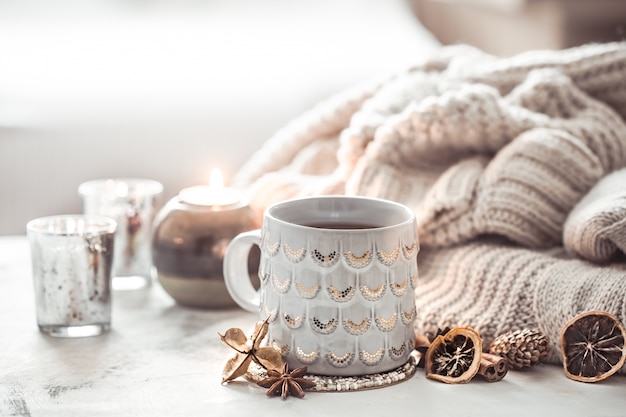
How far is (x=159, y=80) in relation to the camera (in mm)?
1236

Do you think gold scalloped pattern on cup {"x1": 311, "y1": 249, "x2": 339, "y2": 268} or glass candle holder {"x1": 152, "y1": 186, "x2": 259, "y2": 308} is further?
glass candle holder {"x1": 152, "y1": 186, "x2": 259, "y2": 308}

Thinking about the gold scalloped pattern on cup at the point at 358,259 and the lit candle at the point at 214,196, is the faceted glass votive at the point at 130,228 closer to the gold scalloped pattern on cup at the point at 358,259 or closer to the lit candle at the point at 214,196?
the lit candle at the point at 214,196

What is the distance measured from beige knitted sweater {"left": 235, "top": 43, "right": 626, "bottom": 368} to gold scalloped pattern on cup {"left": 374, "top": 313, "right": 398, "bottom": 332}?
0.28 ft

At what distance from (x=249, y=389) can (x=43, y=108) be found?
0.66 meters

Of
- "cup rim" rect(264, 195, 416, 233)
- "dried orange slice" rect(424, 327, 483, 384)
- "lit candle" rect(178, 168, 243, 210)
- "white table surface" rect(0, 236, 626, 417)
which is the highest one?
"cup rim" rect(264, 195, 416, 233)

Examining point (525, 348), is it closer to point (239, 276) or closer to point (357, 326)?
point (357, 326)

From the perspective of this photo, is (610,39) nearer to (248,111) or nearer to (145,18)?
(248,111)

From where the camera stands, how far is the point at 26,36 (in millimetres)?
1241

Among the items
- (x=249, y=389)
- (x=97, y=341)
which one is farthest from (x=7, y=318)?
(x=249, y=389)

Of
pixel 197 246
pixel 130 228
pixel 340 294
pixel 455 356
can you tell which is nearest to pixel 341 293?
pixel 340 294

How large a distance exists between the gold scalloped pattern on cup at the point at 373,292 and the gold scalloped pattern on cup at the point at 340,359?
0.14ft

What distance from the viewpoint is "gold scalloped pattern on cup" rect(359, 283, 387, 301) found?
0.64m

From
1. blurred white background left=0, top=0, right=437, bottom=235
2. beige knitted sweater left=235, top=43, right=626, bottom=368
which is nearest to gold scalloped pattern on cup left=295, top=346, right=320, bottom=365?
beige knitted sweater left=235, top=43, right=626, bottom=368

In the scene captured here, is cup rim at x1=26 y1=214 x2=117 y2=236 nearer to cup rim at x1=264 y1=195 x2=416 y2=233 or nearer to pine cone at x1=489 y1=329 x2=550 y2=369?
cup rim at x1=264 y1=195 x2=416 y2=233
